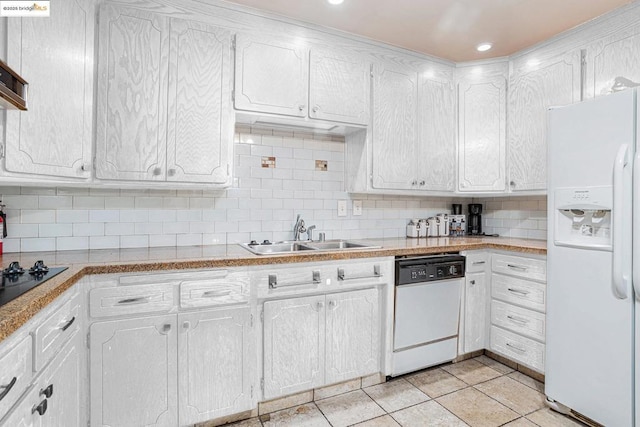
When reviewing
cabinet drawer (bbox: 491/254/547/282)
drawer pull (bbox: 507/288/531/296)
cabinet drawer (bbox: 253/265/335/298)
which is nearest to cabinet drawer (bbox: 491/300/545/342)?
drawer pull (bbox: 507/288/531/296)

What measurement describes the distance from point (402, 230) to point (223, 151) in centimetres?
181

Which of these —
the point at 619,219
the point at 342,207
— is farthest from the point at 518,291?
the point at 342,207

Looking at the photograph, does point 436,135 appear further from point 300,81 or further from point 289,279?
point 289,279

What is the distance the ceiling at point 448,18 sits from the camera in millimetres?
2182

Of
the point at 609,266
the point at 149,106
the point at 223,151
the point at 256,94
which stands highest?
the point at 256,94

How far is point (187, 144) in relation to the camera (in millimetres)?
2066

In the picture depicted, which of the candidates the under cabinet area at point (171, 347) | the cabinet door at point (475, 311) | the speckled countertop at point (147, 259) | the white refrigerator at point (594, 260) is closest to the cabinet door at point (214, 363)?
the under cabinet area at point (171, 347)

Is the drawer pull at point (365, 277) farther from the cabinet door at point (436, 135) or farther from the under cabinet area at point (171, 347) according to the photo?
the cabinet door at point (436, 135)

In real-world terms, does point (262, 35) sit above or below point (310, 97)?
above

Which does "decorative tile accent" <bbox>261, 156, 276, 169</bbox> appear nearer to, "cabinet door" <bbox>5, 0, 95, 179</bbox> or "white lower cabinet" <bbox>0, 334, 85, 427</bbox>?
"cabinet door" <bbox>5, 0, 95, 179</bbox>

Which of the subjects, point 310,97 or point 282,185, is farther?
A: point 282,185

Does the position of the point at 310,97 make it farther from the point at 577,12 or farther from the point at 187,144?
the point at 577,12

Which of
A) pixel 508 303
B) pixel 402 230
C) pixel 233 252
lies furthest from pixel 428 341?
pixel 233 252

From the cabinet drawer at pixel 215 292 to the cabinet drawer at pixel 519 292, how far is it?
77.9 inches
